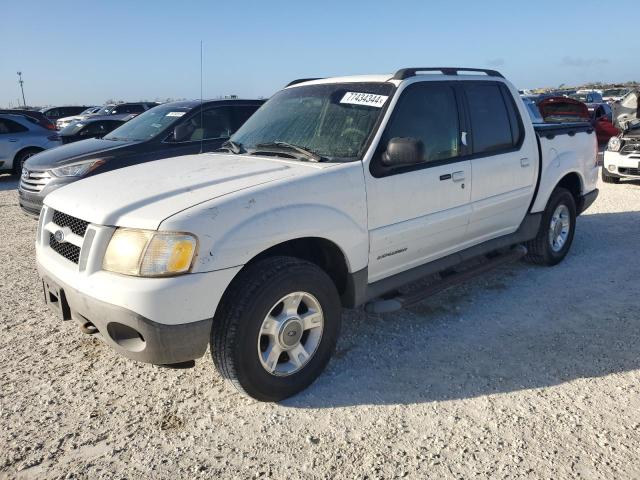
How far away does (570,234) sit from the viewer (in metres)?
5.59

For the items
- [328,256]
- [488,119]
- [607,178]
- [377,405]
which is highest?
[488,119]

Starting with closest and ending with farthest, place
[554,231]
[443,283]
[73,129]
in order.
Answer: [443,283] → [554,231] → [73,129]

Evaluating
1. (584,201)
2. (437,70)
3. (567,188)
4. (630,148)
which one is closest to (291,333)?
(437,70)

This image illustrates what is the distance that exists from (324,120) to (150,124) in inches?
176

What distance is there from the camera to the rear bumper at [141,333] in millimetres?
2584

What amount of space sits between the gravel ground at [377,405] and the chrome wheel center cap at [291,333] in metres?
0.36

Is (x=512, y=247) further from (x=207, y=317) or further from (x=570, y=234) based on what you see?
(x=207, y=317)

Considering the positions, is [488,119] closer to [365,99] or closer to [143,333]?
[365,99]

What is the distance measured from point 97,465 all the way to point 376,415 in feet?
4.78

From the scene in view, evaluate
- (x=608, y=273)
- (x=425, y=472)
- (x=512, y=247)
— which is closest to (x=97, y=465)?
(x=425, y=472)

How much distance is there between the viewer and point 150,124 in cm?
745

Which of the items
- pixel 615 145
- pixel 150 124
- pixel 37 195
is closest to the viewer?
pixel 37 195

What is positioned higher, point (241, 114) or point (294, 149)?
point (294, 149)

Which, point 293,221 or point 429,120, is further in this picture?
point 429,120
